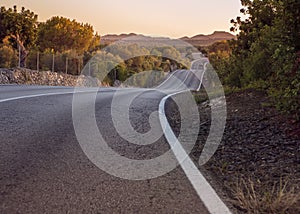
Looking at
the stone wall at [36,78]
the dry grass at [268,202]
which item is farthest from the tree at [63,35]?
the dry grass at [268,202]

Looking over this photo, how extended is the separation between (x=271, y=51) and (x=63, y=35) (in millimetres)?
51004

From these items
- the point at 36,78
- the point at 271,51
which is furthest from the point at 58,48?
the point at 271,51

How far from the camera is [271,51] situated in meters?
10.4

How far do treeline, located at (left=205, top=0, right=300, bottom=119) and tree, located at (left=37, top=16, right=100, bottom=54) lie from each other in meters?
44.9

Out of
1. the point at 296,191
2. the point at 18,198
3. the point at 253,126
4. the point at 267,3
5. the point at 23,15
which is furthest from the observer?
the point at 23,15

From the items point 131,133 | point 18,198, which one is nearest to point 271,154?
point 131,133

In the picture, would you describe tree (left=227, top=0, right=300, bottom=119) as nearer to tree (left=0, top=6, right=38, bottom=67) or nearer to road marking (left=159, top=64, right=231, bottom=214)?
Answer: road marking (left=159, top=64, right=231, bottom=214)

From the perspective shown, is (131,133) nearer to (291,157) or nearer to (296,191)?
(291,157)

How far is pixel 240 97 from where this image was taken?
11836 millimetres

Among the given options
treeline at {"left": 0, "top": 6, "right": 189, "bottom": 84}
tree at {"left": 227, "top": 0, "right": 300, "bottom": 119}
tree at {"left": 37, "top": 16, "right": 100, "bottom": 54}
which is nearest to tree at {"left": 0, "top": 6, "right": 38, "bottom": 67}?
treeline at {"left": 0, "top": 6, "right": 189, "bottom": 84}

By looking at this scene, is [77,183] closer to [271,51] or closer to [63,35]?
[271,51]

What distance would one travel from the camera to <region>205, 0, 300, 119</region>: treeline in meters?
6.68

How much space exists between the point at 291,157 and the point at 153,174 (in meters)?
2.06

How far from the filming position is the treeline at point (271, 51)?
6.68 meters
